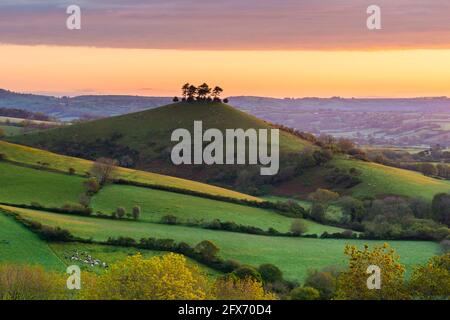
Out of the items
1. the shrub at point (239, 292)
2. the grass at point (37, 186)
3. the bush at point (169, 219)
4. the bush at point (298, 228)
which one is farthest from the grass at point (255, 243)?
the shrub at point (239, 292)

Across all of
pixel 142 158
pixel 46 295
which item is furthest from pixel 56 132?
pixel 46 295

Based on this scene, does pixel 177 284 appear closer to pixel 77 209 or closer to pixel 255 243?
pixel 255 243

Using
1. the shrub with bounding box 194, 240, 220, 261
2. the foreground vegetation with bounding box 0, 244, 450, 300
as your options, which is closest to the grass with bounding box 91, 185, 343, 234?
the shrub with bounding box 194, 240, 220, 261

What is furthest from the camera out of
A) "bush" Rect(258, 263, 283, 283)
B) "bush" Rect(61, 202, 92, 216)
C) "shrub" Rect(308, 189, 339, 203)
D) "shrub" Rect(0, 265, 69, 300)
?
"shrub" Rect(308, 189, 339, 203)

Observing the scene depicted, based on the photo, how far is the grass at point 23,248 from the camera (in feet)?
204

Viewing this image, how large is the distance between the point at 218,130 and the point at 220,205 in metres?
81.2

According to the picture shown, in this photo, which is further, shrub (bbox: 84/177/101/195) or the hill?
the hill

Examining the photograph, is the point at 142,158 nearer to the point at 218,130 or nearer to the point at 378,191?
the point at 218,130

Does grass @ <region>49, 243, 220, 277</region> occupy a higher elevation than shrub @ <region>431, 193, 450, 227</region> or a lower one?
lower

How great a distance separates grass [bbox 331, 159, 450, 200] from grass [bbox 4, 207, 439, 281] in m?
43.6

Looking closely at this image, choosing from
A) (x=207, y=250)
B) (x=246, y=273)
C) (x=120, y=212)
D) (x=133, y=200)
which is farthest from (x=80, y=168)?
(x=246, y=273)

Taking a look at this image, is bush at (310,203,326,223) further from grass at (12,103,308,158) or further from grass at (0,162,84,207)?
grass at (12,103,308,158)

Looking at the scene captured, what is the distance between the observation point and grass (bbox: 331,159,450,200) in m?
132

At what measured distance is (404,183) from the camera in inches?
5428
